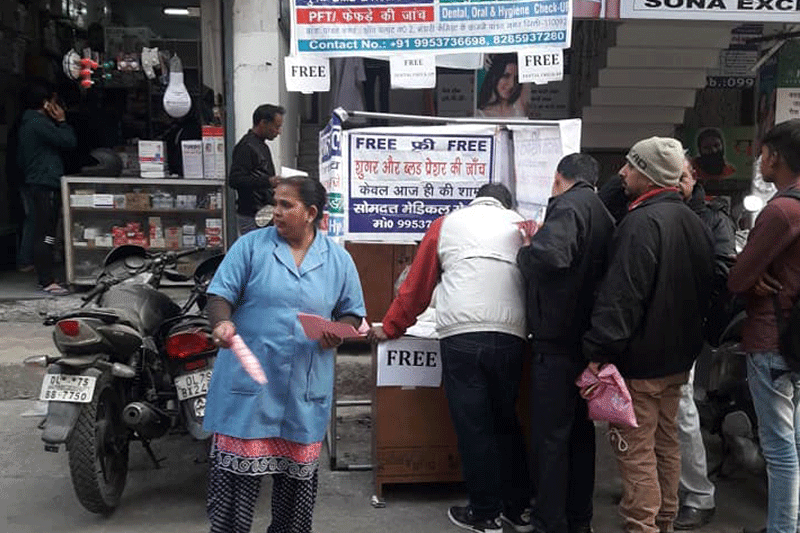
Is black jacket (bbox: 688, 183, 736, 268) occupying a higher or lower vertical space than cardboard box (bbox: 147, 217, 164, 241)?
higher

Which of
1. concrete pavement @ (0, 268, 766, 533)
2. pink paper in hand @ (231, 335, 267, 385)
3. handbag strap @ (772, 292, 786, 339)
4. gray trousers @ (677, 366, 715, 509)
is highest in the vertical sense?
handbag strap @ (772, 292, 786, 339)

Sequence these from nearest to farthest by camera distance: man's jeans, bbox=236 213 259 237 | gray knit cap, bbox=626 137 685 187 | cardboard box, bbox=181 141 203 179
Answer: gray knit cap, bbox=626 137 685 187 → man's jeans, bbox=236 213 259 237 → cardboard box, bbox=181 141 203 179

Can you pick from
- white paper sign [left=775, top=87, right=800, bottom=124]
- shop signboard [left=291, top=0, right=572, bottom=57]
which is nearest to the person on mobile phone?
shop signboard [left=291, top=0, right=572, bottom=57]

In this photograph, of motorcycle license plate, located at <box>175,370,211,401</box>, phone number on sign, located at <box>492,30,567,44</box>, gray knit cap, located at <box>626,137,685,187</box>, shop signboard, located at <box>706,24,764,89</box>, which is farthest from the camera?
shop signboard, located at <box>706,24,764,89</box>

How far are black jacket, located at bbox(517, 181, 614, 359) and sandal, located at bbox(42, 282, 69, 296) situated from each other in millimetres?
5086

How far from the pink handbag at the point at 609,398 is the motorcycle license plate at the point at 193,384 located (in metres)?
1.85

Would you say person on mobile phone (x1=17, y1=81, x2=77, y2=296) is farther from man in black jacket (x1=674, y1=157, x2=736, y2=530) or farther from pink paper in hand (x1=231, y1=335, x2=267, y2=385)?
man in black jacket (x1=674, y1=157, x2=736, y2=530)

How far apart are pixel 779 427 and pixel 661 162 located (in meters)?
1.29

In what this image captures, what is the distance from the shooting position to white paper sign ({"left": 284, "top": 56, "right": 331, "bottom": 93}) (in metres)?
4.72

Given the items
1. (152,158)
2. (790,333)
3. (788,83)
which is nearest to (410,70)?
(790,333)

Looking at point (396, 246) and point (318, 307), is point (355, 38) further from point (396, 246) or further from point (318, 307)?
point (318, 307)

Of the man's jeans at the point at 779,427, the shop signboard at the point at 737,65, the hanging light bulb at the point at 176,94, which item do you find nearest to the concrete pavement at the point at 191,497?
the man's jeans at the point at 779,427

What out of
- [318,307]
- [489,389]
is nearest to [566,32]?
[489,389]

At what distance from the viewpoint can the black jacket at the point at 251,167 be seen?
6191 millimetres
